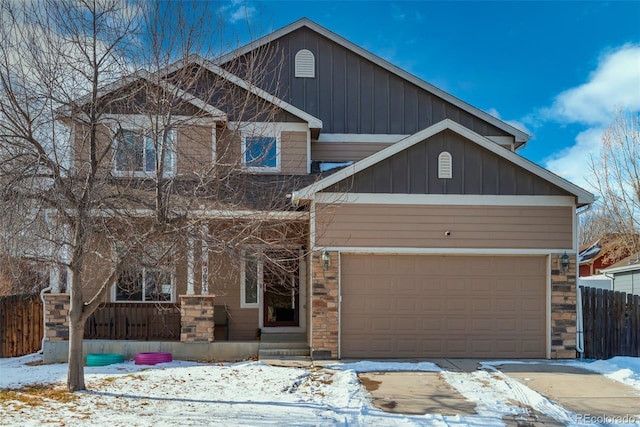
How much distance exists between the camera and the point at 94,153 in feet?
22.4

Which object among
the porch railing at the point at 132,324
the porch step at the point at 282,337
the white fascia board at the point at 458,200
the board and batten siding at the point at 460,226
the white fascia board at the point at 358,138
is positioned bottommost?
the porch step at the point at 282,337

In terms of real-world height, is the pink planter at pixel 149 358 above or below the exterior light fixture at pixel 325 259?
below

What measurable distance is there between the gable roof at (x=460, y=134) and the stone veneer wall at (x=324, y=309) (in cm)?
143

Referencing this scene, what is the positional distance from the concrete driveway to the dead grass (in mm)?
4199

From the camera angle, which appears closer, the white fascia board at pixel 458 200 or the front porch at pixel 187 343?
the white fascia board at pixel 458 200

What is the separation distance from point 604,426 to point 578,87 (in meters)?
13.0

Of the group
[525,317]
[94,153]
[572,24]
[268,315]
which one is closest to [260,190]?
Result: [268,315]

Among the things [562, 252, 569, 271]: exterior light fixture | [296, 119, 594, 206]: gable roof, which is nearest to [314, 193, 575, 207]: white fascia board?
[296, 119, 594, 206]: gable roof

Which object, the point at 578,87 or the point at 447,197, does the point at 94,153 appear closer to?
the point at 447,197

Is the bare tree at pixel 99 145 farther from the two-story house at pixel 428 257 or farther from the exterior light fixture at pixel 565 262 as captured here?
the exterior light fixture at pixel 565 262

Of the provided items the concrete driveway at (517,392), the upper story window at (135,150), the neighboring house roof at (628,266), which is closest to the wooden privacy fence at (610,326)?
the concrete driveway at (517,392)

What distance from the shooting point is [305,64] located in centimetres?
1314

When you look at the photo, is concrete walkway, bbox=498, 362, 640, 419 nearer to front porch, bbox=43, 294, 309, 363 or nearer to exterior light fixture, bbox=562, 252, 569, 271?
exterior light fixture, bbox=562, 252, 569, 271

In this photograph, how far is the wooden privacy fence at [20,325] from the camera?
1088 cm
